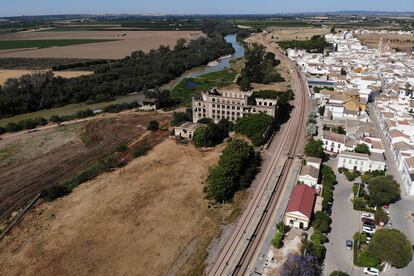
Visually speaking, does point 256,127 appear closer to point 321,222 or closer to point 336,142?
point 336,142

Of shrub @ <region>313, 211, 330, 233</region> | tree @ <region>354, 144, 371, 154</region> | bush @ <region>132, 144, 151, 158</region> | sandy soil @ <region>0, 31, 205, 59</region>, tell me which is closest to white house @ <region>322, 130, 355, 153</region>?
tree @ <region>354, 144, 371, 154</region>

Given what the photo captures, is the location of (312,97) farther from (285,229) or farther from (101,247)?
(101,247)

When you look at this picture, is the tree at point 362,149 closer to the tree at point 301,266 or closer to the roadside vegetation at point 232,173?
the roadside vegetation at point 232,173

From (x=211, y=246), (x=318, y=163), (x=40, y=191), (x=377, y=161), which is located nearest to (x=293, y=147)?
(x=318, y=163)

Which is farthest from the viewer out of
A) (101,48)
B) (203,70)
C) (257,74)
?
(101,48)

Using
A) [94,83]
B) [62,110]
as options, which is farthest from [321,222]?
[94,83]
